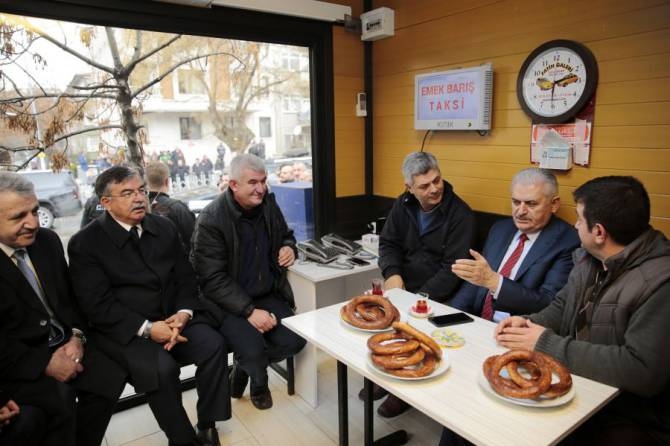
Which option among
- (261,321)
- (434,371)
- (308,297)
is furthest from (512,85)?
(261,321)

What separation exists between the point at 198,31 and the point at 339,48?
3.54 feet

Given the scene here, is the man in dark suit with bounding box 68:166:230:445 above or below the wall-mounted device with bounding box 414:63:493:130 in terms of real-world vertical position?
below

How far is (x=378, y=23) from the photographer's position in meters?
3.26

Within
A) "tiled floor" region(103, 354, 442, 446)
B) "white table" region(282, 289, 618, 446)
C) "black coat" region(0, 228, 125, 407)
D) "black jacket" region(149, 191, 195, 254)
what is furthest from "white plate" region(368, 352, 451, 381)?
"black jacket" region(149, 191, 195, 254)

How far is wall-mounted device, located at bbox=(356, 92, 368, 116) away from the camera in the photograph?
3.55 metres

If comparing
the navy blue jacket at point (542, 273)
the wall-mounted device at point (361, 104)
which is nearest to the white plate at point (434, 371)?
the navy blue jacket at point (542, 273)

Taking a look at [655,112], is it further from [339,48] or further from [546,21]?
[339,48]

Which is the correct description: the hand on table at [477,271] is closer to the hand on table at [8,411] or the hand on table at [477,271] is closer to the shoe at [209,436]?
the shoe at [209,436]

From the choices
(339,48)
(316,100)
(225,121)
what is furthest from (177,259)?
(339,48)

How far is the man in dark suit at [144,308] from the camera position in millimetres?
2105

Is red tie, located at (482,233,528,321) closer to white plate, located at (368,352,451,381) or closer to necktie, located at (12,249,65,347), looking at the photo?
white plate, located at (368,352,451,381)

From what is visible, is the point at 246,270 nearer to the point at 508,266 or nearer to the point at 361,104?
the point at 508,266

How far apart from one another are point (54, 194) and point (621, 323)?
9.14ft

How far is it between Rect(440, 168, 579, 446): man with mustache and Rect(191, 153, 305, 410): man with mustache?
3.62 feet
